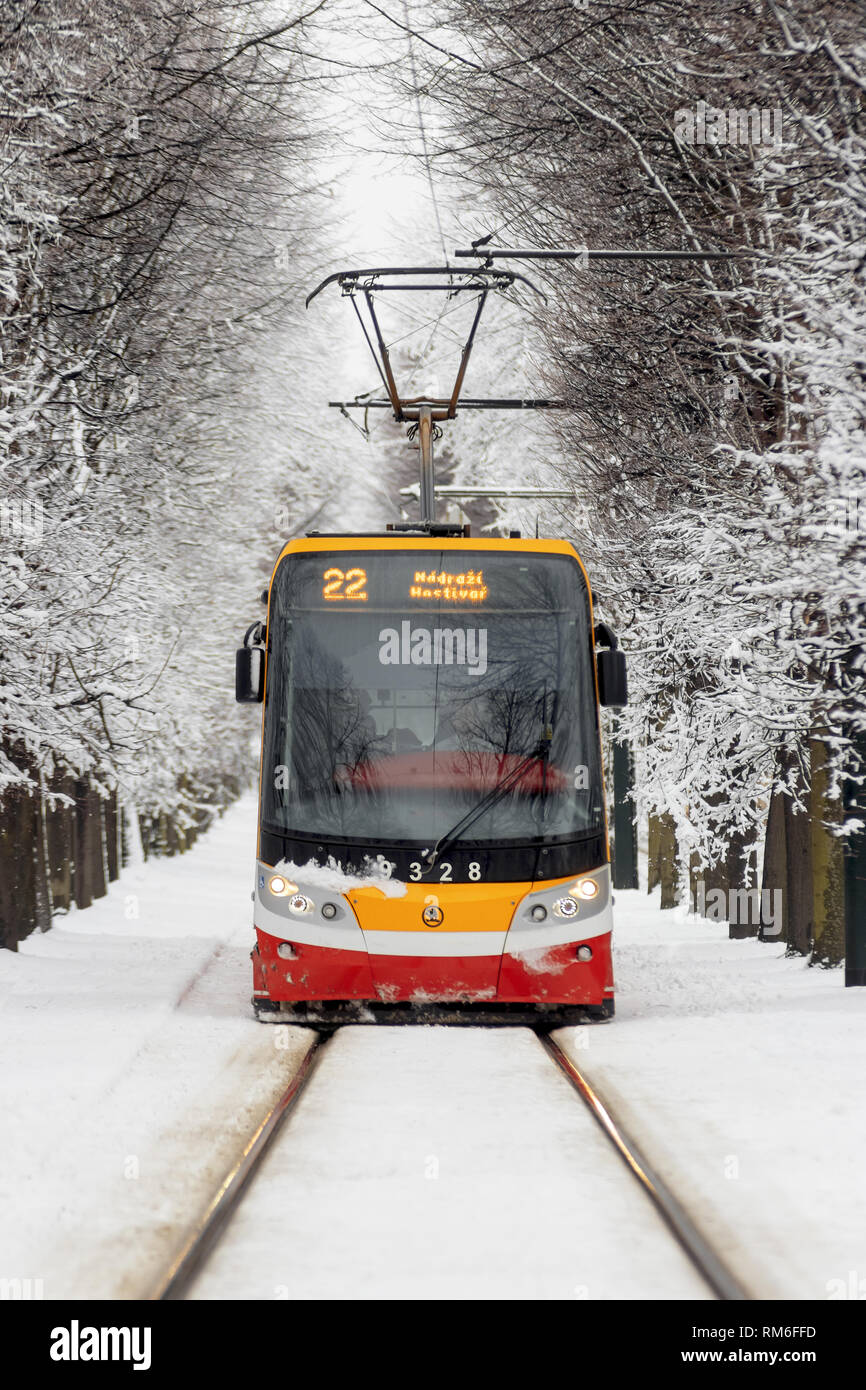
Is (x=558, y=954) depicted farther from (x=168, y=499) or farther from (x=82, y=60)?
(x=168, y=499)

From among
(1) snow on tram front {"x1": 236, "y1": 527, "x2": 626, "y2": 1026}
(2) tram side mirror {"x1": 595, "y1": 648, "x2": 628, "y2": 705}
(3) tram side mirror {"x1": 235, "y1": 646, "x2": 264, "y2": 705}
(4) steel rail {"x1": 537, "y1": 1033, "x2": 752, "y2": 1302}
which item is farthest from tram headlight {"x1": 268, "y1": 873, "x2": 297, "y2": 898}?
(4) steel rail {"x1": 537, "y1": 1033, "x2": 752, "y2": 1302}

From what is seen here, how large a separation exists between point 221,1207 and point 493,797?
4998 mm

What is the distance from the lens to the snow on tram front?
1039 centimetres

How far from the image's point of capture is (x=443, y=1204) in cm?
589

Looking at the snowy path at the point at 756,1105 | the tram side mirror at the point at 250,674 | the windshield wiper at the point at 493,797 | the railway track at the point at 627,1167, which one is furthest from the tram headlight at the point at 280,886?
the snowy path at the point at 756,1105

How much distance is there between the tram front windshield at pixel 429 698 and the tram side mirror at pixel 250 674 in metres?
0.09

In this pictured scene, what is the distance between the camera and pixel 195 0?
13.3 m

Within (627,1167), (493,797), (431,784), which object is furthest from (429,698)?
(627,1167)

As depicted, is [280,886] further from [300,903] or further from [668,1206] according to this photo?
[668,1206]

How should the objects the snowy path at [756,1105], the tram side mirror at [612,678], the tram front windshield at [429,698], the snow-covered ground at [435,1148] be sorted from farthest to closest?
1. the tram side mirror at [612,678]
2. the tram front windshield at [429,698]
3. the snowy path at [756,1105]
4. the snow-covered ground at [435,1148]

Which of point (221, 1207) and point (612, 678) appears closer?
point (221, 1207)

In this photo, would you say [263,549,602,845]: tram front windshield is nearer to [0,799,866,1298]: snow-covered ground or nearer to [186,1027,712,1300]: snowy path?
[0,799,866,1298]: snow-covered ground

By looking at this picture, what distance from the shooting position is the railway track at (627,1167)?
4.95 m

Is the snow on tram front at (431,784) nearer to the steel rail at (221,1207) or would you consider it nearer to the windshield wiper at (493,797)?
the windshield wiper at (493,797)
